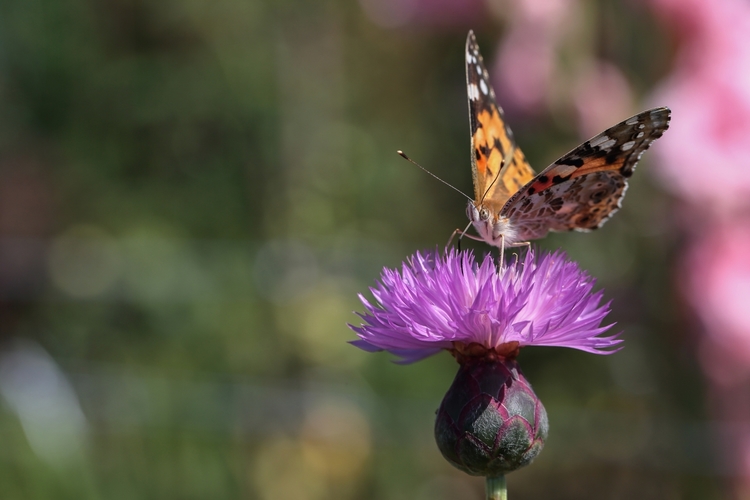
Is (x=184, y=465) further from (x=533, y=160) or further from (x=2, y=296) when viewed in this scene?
(x=533, y=160)

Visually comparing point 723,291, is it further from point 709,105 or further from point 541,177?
point 541,177

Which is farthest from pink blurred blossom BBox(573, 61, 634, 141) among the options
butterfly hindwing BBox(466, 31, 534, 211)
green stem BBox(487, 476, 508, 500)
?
green stem BBox(487, 476, 508, 500)

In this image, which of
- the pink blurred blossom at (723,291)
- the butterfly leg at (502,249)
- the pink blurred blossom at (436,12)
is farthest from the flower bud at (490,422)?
the pink blurred blossom at (436,12)

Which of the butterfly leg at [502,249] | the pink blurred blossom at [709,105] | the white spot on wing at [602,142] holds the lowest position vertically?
the butterfly leg at [502,249]

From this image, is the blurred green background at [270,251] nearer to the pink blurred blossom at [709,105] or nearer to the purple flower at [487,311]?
the pink blurred blossom at [709,105]

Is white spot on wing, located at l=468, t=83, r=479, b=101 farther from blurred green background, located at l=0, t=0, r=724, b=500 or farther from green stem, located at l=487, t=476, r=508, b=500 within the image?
blurred green background, located at l=0, t=0, r=724, b=500

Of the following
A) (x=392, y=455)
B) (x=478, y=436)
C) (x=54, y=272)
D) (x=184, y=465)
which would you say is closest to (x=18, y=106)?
(x=54, y=272)

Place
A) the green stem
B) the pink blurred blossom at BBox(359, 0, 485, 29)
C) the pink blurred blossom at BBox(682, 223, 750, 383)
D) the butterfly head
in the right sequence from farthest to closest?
the pink blurred blossom at BBox(359, 0, 485, 29) → the pink blurred blossom at BBox(682, 223, 750, 383) → the butterfly head → the green stem
